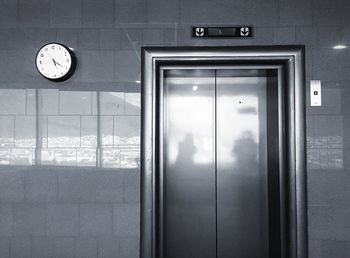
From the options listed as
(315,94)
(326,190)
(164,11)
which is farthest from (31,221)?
(315,94)

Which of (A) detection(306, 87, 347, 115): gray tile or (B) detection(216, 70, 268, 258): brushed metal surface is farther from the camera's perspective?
(B) detection(216, 70, 268, 258): brushed metal surface

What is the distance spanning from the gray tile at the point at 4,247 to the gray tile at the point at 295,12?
2.76 m

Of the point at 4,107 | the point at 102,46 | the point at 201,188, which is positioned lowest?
the point at 201,188

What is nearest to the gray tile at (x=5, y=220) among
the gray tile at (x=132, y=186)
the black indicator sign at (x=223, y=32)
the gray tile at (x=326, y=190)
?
the gray tile at (x=132, y=186)

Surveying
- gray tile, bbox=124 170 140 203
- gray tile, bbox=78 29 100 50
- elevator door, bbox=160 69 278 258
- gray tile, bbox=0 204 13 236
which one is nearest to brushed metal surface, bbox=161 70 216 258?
elevator door, bbox=160 69 278 258

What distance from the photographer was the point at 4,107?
253cm

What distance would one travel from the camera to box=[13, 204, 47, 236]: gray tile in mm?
2488

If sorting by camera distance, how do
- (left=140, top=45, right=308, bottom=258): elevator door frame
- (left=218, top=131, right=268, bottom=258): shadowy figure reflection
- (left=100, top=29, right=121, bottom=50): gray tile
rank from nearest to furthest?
(left=140, top=45, right=308, bottom=258): elevator door frame → (left=100, top=29, right=121, bottom=50): gray tile → (left=218, top=131, right=268, bottom=258): shadowy figure reflection

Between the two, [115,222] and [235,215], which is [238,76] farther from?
[115,222]

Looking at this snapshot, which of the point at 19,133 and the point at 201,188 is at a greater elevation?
the point at 19,133

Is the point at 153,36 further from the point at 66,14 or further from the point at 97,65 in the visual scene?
the point at 66,14

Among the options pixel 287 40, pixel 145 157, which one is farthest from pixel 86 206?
pixel 287 40

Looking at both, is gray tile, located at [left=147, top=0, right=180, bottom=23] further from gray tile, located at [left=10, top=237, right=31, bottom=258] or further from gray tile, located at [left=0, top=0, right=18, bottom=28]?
gray tile, located at [left=10, top=237, right=31, bottom=258]

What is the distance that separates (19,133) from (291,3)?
7.84 feet
